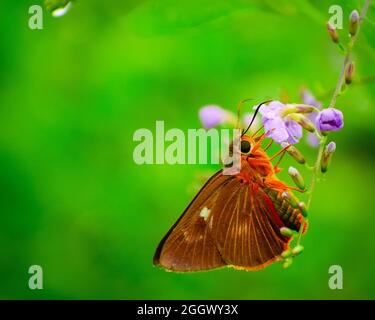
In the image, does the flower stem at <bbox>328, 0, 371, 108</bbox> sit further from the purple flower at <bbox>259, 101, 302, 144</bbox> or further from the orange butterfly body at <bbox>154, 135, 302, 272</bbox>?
the orange butterfly body at <bbox>154, 135, 302, 272</bbox>

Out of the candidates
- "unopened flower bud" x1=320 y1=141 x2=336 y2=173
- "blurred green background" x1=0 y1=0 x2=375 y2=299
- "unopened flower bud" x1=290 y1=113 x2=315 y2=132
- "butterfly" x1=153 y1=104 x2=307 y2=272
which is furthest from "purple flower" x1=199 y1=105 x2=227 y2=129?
"blurred green background" x1=0 y1=0 x2=375 y2=299

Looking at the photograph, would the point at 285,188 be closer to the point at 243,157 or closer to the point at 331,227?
the point at 243,157

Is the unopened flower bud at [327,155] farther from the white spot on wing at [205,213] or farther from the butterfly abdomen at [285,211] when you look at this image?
the white spot on wing at [205,213]

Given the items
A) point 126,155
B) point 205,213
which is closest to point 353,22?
point 205,213

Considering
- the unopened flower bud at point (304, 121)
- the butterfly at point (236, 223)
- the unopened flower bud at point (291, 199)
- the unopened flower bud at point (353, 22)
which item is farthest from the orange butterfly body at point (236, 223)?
the unopened flower bud at point (353, 22)
